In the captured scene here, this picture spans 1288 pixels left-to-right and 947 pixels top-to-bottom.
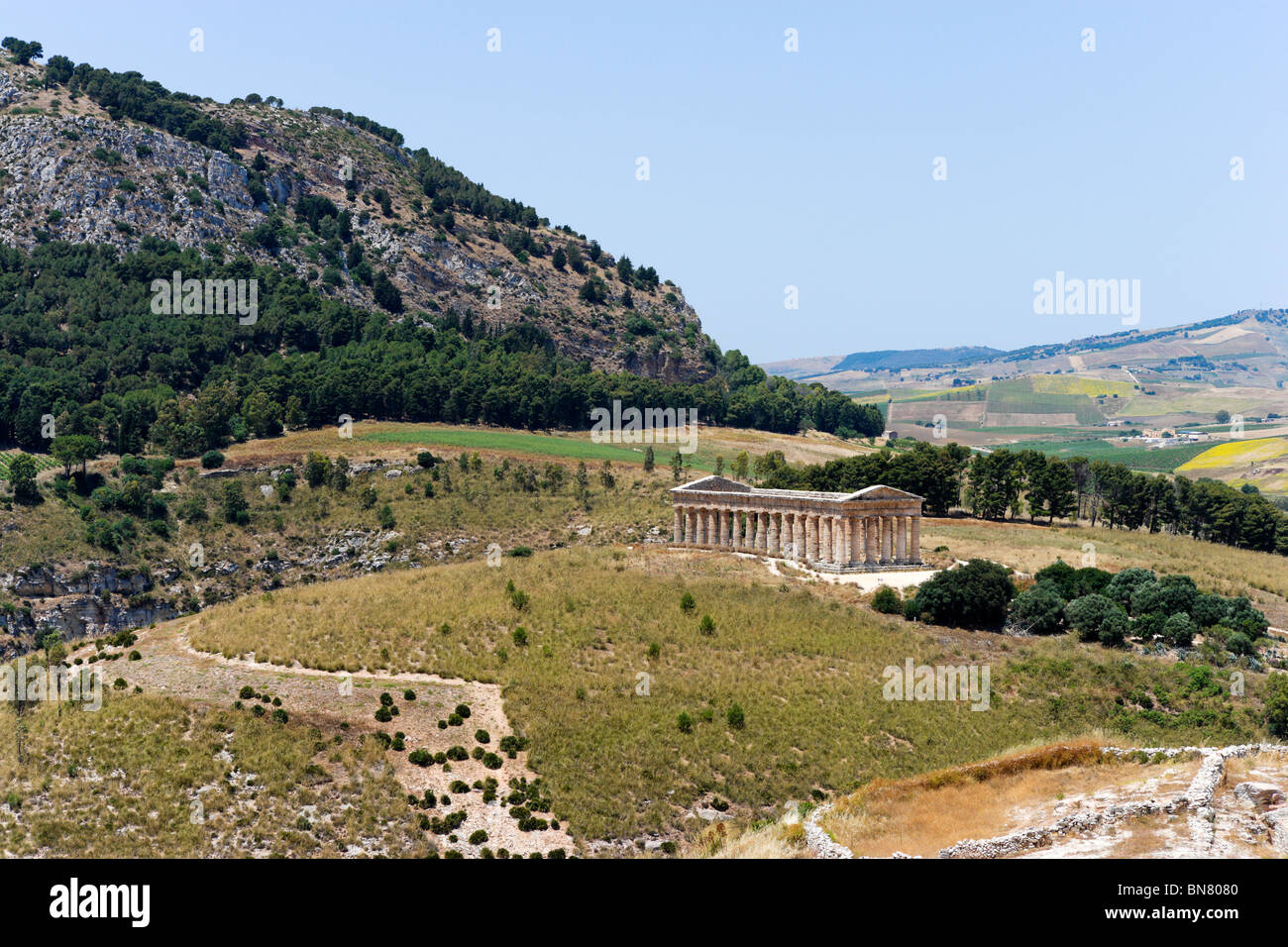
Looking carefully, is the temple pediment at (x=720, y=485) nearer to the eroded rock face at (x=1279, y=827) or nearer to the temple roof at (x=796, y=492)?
the temple roof at (x=796, y=492)

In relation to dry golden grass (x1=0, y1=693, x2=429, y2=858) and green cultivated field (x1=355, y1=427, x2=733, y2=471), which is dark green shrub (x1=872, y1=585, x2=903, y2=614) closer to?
dry golden grass (x1=0, y1=693, x2=429, y2=858)

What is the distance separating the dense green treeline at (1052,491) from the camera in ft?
355

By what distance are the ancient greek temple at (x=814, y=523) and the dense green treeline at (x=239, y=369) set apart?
66.6 meters

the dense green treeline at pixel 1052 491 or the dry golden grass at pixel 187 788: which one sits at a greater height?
the dense green treeline at pixel 1052 491

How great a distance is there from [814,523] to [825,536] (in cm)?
150

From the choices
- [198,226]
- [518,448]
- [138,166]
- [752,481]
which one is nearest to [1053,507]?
[752,481]

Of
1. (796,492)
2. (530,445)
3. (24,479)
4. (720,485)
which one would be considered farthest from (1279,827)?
(530,445)

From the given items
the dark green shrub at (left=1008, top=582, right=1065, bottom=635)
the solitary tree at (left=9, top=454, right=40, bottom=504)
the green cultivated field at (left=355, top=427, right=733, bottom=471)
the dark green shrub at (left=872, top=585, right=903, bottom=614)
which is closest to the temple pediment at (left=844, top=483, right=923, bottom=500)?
the dark green shrub at (left=872, top=585, right=903, bottom=614)

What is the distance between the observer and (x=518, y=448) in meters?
133

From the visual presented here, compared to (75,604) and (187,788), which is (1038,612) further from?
(75,604)

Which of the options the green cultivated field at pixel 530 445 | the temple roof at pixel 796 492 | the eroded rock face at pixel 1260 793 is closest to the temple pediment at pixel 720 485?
the temple roof at pixel 796 492

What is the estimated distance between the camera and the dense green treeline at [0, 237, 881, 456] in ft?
429
